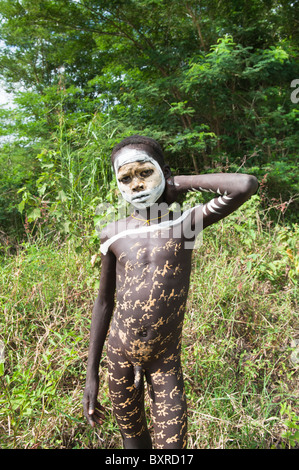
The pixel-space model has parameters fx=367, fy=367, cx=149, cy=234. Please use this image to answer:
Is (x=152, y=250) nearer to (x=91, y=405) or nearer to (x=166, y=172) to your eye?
(x=166, y=172)

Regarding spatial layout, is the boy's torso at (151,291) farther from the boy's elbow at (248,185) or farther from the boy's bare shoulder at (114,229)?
the boy's elbow at (248,185)

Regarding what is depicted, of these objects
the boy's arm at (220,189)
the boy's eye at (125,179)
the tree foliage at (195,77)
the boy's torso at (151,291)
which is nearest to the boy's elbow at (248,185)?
the boy's arm at (220,189)

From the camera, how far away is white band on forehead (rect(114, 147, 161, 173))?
1.48m

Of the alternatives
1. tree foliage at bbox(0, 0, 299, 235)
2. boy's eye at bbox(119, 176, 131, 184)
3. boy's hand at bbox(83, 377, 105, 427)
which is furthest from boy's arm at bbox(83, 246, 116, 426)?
tree foliage at bbox(0, 0, 299, 235)

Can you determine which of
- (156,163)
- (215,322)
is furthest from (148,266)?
(215,322)

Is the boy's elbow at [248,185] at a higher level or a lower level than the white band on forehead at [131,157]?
lower

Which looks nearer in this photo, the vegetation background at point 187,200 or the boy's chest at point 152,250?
the boy's chest at point 152,250

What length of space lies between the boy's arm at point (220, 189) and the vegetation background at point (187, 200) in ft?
3.38

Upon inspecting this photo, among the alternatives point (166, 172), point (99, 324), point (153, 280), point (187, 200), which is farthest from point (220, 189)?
point (187, 200)

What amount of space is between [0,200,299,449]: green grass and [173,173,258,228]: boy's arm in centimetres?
106

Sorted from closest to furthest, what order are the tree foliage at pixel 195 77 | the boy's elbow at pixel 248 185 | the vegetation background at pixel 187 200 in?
the boy's elbow at pixel 248 185
the vegetation background at pixel 187 200
the tree foliage at pixel 195 77

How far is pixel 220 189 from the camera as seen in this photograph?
1400 millimetres

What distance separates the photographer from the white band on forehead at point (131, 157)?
1.48m

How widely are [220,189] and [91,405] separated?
1086 millimetres
